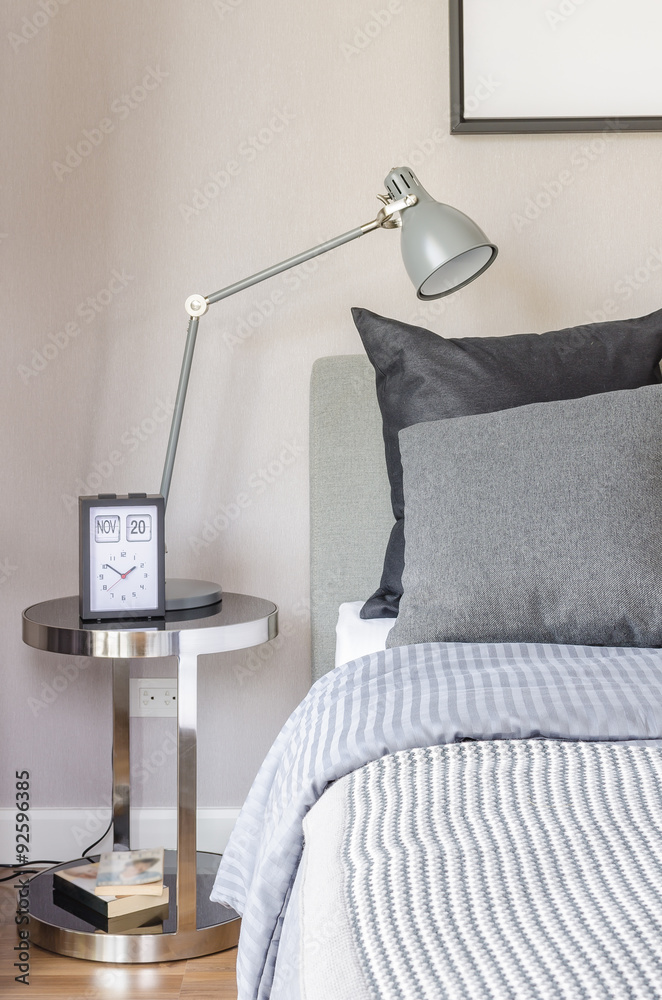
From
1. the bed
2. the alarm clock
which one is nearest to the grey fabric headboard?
the bed

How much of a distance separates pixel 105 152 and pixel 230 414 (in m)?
0.64

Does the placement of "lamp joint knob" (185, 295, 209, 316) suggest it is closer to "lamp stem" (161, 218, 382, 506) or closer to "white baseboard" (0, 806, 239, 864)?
"lamp stem" (161, 218, 382, 506)

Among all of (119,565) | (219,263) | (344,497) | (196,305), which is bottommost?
(119,565)

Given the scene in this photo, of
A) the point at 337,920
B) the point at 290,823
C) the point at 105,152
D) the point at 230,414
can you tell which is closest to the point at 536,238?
the point at 230,414

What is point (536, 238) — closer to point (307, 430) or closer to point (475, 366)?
point (475, 366)

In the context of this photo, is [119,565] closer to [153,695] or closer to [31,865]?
[153,695]

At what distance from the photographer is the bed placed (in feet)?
1.69

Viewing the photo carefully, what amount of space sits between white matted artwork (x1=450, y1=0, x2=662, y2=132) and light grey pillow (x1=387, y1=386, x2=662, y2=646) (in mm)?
854

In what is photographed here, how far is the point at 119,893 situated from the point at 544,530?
3.29ft

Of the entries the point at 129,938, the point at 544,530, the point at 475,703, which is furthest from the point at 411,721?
the point at 129,938

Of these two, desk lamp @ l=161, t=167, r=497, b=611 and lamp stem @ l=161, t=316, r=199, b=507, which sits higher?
desk lamp @ l=161, t=167, r=497, b=611

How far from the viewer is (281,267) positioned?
1.67m

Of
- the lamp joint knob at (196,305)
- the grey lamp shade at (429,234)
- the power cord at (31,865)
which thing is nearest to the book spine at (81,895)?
the power cord at (31,865)

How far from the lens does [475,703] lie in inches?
34.2
